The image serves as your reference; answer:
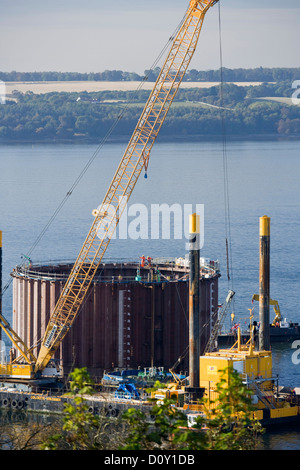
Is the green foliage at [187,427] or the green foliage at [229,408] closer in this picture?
the green foliage at [187,427]

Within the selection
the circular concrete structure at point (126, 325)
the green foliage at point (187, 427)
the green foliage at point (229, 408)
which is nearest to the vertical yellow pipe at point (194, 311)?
the circular concrete structure at point (126, 325)

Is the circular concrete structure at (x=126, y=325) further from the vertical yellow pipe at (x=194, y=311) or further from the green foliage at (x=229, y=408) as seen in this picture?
the green foliage at (x=229, y=408)

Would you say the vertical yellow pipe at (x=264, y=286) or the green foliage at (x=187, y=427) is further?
the vertical yellow pipe at (x=264, y=286)

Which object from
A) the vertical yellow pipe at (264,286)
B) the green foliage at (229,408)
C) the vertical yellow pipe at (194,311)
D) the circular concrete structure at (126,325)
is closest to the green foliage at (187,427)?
the green foliage at (229,408)

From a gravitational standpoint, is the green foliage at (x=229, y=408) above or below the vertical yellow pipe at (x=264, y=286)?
below

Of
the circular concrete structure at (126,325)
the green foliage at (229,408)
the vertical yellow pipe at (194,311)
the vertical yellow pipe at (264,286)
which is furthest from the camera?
the circular concrete structure at (126,325)

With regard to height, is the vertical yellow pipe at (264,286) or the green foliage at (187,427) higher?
the vertical yellow pipe at (264,286)

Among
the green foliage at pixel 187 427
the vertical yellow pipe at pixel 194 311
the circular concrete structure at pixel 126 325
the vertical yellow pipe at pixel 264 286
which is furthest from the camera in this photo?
the circular concrete structure at pixel 126 325

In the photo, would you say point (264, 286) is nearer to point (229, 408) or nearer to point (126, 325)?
point (126, 325)

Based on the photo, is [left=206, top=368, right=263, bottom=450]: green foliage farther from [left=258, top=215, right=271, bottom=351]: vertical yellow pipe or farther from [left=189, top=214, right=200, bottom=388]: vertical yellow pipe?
[left=258, top=215, right=271, bottom=351]: vertical yellow pipe

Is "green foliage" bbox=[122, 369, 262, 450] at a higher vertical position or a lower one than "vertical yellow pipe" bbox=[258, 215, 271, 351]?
lower

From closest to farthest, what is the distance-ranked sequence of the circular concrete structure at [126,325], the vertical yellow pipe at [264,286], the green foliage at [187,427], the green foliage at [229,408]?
the green foliage at [187,427], the green foliage at [229,408], the vertical yellow pipe at [264,286], the circular concrete structure at [126,325]

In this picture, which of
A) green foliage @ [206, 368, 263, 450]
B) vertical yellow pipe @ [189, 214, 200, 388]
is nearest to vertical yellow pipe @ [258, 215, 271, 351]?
vertical yellow pipe @ [189, 214, 200, 388]

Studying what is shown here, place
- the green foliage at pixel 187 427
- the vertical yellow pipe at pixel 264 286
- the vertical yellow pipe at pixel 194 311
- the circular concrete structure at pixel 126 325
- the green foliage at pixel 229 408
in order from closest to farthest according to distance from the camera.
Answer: the green foliage at pixel 187 427 < the green foliage at pixel 229 408 < the vertical yellow pipe at pixel 194 311 < the vertical yellow pipe at pixel 264 286 < the circular concrete structure at pixel 126 325
